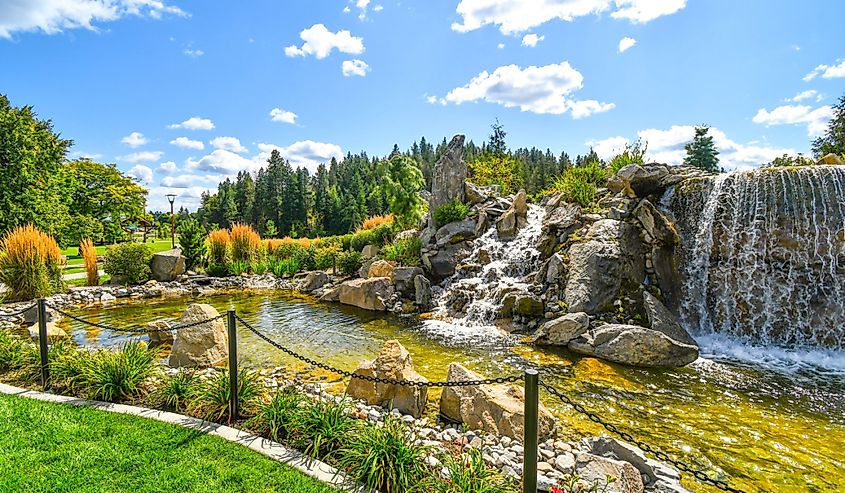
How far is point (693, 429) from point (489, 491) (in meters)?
3.30

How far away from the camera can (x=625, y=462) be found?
339 centimetres

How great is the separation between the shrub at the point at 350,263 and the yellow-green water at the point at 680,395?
18.1ft

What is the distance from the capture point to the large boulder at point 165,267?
15359mm

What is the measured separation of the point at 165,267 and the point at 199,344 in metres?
10.8

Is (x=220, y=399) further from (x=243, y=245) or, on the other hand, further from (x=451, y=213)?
(x=243, y=245)

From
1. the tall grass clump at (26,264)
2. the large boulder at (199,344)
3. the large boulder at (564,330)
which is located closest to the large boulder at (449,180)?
the large boulder at (564,330)

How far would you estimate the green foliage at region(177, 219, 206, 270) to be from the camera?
16484 mm

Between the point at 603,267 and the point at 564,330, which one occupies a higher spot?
the point at 603,267

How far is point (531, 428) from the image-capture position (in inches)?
102

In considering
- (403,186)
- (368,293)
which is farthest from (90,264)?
(403,186)

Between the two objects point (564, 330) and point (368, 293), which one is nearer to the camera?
point (564, 330)

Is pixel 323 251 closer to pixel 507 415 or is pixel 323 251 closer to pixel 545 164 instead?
pixel 507 415

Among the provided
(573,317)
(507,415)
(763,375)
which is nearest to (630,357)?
(573,317)

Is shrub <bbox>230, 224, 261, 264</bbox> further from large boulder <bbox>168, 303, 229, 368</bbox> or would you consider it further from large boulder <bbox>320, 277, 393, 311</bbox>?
large boulder <bbox>168, 303, 229, 368</bbox>
